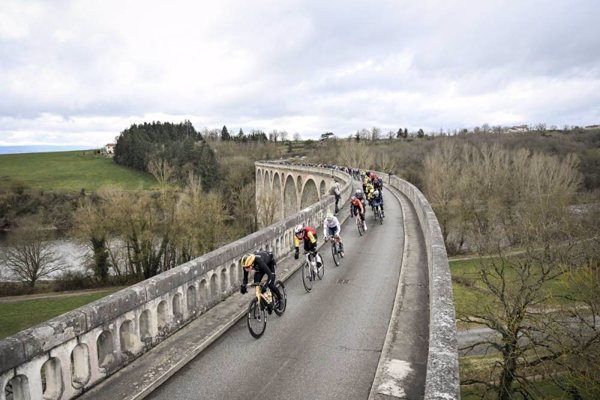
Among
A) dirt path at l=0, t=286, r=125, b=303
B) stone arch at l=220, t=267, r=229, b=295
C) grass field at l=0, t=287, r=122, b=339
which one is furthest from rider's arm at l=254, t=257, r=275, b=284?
dirt path at l=0, t=286, r=125, b=303

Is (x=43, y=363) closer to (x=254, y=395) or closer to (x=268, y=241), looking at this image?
(x=254, y=395)

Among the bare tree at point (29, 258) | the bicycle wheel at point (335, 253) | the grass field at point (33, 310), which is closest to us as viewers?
the bicycle wheel at point (335, 253)

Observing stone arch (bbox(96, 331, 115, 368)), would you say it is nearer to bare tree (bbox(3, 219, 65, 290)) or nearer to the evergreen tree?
bare tree (bbox(3, 219, 65, 290))

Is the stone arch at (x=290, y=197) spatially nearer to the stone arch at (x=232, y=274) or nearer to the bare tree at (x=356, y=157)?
the bare tree at (x=356, y=157)

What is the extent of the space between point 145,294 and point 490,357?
21849 mm

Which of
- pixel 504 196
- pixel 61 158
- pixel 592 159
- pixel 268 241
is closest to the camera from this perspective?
pixel 268 241

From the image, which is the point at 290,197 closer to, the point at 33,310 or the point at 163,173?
the point at 163,173

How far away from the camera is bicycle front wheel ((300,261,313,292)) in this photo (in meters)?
10.3

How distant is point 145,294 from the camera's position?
6.49 meters

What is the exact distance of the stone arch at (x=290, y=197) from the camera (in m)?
75.6

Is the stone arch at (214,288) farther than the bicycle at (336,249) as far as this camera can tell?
No

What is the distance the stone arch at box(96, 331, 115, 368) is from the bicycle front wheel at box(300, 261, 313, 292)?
16.4 ft

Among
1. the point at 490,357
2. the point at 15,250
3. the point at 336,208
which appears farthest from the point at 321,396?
the point at 15,250

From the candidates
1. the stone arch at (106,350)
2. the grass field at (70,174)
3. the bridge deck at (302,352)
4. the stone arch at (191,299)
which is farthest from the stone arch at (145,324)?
the grass field at (70,174)
